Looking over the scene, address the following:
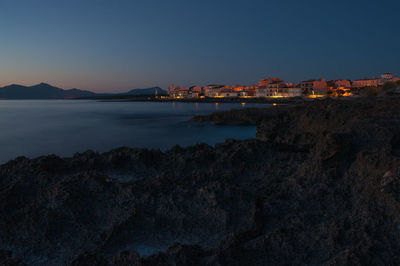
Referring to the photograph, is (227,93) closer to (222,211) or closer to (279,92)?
(279,92)

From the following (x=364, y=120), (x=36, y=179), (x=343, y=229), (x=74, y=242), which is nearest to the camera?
(x=343, y=229)

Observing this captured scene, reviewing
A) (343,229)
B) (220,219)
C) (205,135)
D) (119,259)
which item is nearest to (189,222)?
(220,219)

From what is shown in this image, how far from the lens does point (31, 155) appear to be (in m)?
11.5

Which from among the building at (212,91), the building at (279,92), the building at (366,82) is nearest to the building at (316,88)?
the building at (279,92)

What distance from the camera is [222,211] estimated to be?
3.17m

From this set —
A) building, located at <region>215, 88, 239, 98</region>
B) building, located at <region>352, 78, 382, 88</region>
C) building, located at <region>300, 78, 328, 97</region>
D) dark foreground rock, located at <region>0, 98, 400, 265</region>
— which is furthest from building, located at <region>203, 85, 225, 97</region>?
dark foreground rock, located at <region>0, 98, 400, 265</region>

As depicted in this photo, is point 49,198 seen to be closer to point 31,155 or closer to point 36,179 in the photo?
point 36,179

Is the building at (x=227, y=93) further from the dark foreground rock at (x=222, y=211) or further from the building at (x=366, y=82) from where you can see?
the dark foreground rock at (x=222, y=211)

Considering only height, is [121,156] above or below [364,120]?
below

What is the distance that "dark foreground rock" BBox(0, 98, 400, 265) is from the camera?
247 centimetres

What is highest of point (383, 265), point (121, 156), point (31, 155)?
point (121, 156)

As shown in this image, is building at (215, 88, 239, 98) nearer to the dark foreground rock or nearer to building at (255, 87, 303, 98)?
building at (255, 87, 303, 98)

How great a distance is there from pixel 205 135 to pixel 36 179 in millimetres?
12757

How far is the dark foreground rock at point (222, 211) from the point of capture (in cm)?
247
